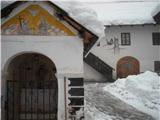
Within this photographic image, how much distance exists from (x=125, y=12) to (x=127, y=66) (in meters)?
6.41

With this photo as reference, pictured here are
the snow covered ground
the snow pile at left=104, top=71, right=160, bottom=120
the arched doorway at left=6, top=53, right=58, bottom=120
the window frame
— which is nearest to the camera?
the arched doorway at left=6, top=53, right=58, bottom=120

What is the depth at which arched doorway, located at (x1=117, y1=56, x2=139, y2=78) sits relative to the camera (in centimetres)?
3017

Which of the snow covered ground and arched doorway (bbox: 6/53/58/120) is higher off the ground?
arched doorway (bbox: 6/53/58/120)

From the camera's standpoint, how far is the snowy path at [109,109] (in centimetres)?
1386

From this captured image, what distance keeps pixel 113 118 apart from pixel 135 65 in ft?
56.8

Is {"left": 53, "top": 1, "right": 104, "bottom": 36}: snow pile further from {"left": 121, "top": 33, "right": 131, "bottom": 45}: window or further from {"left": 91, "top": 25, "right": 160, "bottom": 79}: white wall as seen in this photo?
{"left": 121, "top": 33, "right": 131, "bottom": 45}: window

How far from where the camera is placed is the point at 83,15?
8641 mm

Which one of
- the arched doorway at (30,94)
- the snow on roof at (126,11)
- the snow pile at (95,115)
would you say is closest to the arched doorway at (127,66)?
the snow on roof at (126,11)

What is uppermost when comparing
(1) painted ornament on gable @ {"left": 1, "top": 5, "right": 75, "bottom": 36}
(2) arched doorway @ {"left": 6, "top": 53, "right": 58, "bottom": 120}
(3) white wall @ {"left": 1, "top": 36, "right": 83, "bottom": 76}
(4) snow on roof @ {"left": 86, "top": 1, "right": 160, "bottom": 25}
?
(4) snow on roof @ {"left": 86, "top": 1, "right": 160, "bottom": 25}

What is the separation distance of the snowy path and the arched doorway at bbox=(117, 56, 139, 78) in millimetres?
10617

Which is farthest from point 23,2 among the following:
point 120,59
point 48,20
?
point 120,59

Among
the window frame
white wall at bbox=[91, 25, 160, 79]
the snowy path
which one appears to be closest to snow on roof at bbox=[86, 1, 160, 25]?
white wall at bbox=[91, 25, 160, 79]

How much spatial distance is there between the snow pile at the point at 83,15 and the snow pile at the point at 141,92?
7627 millimetres

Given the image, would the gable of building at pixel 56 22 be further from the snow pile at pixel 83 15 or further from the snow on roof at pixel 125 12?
the snow on roof at pixel 125 12
